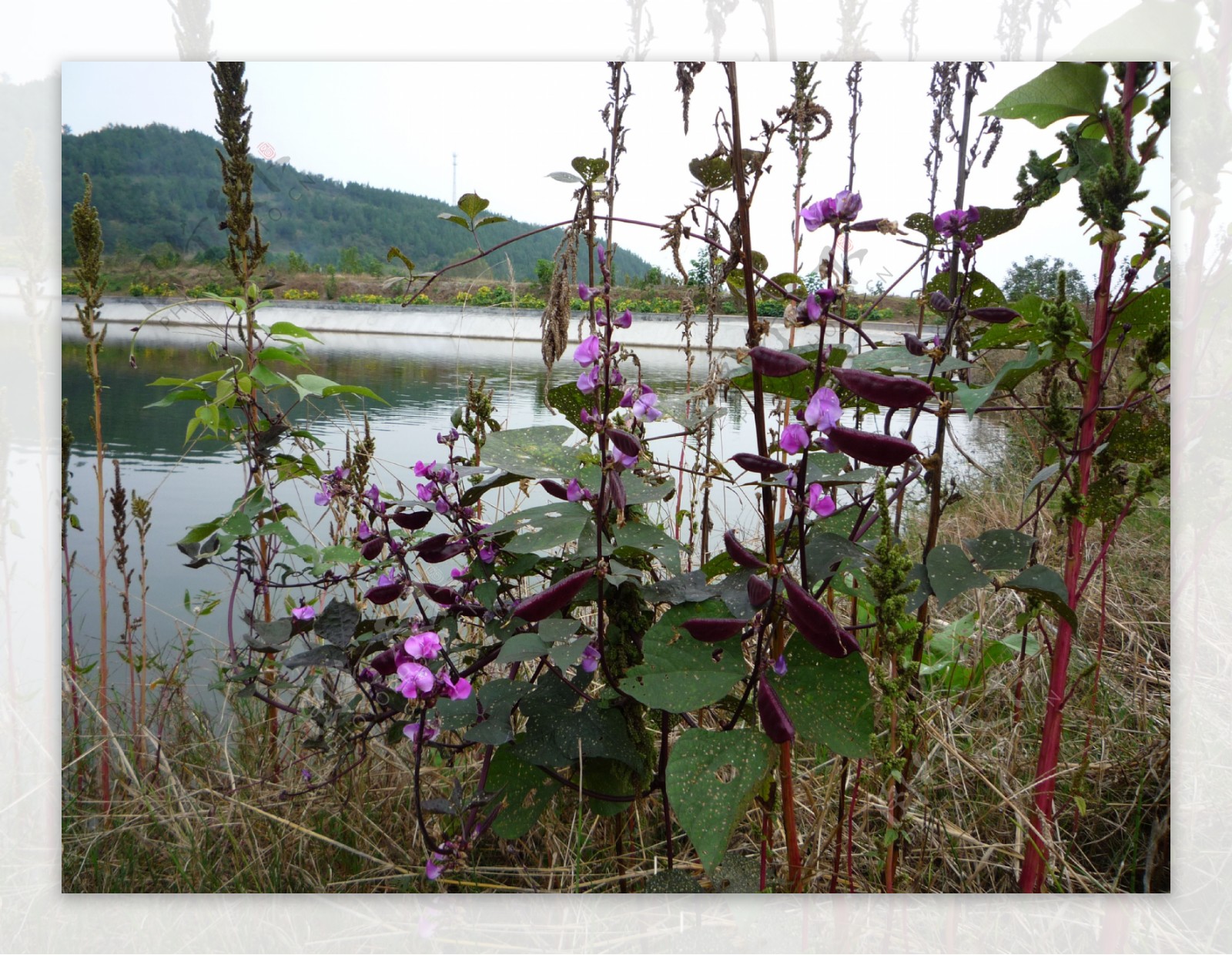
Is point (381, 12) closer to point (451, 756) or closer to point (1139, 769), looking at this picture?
point (451, 756)

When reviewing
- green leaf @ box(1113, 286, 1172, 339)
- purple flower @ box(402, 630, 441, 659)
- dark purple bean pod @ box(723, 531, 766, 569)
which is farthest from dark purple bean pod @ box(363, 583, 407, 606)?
green leaf @ box(1113, 286, 1172, 339)

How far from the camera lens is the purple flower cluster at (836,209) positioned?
785 millimetres

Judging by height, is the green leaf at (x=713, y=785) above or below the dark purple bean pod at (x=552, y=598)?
below

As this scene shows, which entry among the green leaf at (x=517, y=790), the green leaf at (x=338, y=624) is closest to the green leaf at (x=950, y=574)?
the green leaf at (x=517, y=790)

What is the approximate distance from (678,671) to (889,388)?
370mm

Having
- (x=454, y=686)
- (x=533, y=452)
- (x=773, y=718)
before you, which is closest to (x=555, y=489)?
(x=533, y=452)

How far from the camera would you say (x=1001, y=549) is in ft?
2.92

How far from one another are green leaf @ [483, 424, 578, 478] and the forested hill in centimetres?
41

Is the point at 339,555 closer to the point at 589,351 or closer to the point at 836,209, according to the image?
the point at 589,351

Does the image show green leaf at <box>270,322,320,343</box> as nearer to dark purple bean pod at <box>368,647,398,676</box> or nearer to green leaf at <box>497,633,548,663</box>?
dark purple bean pod at <box>368,647,398,676</box>

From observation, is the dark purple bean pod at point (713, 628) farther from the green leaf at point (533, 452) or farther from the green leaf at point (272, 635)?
the green leaf at point (272, 635)

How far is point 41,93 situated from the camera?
1251 millimetres

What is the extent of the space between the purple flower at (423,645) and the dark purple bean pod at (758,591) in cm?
38

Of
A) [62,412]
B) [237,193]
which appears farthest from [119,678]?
[237,193]
